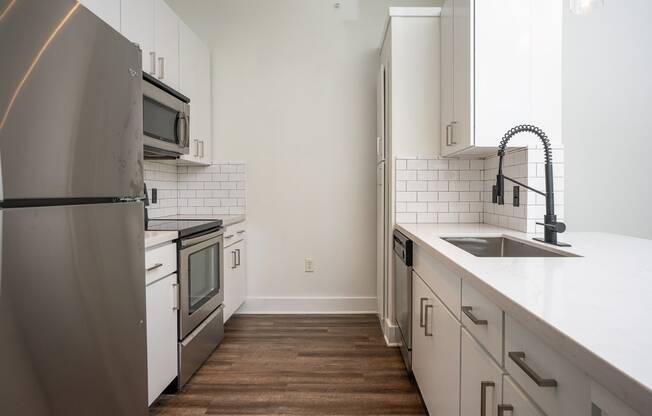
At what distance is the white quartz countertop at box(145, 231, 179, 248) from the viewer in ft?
5.88

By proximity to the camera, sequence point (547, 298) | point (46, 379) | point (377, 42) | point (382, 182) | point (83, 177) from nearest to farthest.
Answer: point (547, 298) → point (46, 379) → point (83, 177) → point (382, 182) → point (377, 42)

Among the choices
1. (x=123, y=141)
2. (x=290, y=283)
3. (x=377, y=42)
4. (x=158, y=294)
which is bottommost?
(x=290, y=283)

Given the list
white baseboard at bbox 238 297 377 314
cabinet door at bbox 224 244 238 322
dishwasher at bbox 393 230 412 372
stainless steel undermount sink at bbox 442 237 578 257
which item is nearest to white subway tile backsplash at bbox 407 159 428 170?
dishwasher at bbox 393 230 412 372

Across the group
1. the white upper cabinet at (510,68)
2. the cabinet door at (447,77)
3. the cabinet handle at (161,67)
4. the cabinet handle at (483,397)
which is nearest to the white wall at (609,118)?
the white upper cabinet at (510,68)

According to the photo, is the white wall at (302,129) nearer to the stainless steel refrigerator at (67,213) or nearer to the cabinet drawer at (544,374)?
the stainless steel refrigerator at (67,213)

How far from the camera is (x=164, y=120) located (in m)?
2.34

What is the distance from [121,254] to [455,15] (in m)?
2.12

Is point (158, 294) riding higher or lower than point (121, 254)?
lower

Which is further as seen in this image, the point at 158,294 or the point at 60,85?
the point at 158,294

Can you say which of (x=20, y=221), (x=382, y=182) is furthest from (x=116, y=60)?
(x=382, y=182)

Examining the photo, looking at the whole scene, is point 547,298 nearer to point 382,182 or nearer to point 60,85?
point 60,85

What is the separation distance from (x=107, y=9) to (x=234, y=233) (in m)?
1.72

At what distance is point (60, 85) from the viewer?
976 millimetres

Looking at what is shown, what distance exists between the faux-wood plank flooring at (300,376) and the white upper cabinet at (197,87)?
4.80 feet
